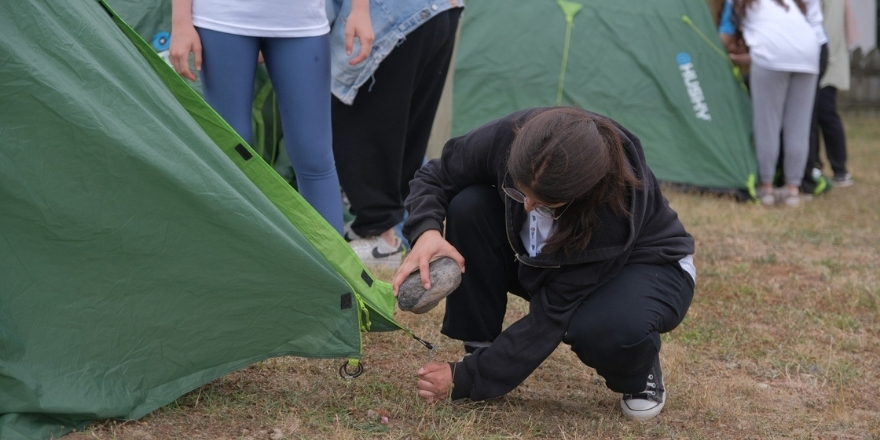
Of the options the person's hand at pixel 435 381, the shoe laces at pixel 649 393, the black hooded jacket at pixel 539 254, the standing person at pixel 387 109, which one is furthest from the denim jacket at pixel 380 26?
the shoe laces at pixel 649 393

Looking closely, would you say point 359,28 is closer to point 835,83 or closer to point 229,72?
point 229,72

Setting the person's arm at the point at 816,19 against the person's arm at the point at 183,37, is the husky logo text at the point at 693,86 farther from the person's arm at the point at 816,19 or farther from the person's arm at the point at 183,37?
the person's arm at the point at 183,37

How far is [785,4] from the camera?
561 cm

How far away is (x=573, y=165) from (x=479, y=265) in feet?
1.72

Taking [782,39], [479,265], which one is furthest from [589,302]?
[782,39]

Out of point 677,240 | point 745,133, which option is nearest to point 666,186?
point 745,133

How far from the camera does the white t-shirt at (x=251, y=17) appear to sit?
111 inches

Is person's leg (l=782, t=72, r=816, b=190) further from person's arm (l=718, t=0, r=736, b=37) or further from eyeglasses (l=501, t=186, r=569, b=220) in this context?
A: eyeglasses (l=501, t=186, r=569, b=220)

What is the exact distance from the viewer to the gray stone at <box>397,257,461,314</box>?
2.29m

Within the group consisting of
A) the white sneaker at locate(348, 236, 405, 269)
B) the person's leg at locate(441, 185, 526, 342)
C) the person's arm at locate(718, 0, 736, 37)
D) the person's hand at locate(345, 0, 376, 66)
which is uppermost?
the person's hand at locate(345, 0, 376, 66)

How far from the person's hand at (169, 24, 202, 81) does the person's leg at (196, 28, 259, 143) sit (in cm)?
5

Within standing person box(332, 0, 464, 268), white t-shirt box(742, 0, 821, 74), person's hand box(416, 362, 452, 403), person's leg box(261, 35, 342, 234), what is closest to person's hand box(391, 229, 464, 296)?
person's hand box(416, 362, 452, 403)

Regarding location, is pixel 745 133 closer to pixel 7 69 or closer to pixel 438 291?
pixel 438 291

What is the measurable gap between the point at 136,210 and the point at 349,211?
206 cm
